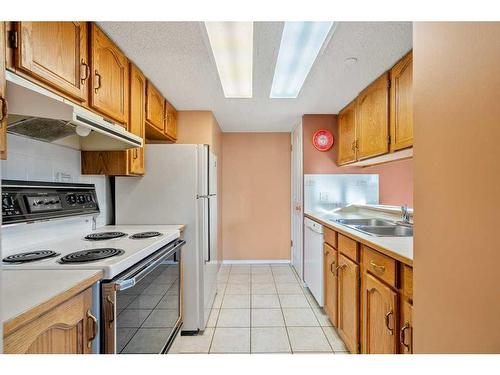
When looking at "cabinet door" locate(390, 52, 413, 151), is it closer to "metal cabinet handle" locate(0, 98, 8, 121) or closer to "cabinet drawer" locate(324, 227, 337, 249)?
"cabinet drawer" locate(324, 227, 337, 249)

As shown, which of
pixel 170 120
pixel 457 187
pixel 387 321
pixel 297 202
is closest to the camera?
pixel 457 187

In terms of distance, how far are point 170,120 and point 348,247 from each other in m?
2.16

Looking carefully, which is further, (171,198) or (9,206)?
(171,198)

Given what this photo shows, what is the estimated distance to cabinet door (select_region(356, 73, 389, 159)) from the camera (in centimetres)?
201

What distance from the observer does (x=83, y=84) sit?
4.35 feet

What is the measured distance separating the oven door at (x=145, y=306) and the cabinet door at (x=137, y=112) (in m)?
0.68

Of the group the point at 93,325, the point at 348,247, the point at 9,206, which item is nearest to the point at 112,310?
the point at 93,325

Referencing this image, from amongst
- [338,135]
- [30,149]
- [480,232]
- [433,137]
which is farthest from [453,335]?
[338,135]

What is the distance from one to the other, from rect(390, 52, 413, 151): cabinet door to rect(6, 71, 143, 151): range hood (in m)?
1.84

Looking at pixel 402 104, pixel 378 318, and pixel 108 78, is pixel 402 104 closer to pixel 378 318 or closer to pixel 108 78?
pixel 378 318

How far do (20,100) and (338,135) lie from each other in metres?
2.96

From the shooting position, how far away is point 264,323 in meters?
2.21

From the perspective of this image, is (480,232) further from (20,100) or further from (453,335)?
(20,100)

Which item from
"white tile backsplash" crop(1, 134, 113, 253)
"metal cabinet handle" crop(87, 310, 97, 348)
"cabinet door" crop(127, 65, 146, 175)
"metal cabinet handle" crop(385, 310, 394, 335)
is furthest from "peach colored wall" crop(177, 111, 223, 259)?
"metal cabinet handle" crop(385, 310, 394, 335)
